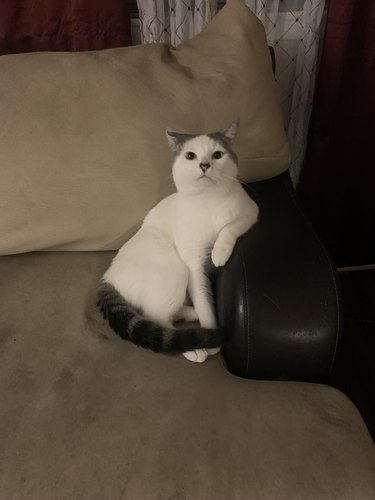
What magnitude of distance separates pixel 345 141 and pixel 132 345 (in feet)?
3.92

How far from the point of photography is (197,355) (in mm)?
864

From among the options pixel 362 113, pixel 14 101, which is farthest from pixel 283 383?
pixel 362 113

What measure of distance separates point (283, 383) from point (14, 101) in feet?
3.26

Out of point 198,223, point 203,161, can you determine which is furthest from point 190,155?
point 198,223

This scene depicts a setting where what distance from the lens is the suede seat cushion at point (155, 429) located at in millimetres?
649

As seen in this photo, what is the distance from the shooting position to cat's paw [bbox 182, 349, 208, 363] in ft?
2.83

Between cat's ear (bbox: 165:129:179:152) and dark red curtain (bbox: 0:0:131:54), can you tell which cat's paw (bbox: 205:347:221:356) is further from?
dark red curtain (bbox: 0:0:131:54)

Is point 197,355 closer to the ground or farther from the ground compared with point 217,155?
closer to the ground

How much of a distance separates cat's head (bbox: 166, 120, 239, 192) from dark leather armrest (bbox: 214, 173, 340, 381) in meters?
0.19

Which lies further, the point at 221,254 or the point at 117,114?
the point at 117,114

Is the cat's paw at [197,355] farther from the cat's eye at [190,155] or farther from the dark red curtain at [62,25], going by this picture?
the dark red curtain at [62,25]

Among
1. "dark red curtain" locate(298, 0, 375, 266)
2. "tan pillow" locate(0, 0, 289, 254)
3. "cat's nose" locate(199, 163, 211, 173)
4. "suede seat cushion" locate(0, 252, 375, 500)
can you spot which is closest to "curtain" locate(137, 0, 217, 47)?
"tan pillow" locate(0, 0, 289, 254)

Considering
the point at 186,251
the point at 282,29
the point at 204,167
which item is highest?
the point at 282,29

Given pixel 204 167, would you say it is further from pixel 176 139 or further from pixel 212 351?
pixel 212 351
